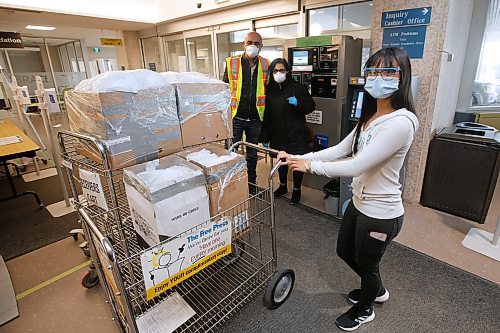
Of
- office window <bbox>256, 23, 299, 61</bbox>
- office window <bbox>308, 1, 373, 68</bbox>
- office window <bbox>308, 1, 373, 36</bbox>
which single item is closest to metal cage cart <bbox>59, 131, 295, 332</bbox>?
office window <bbox>308, 1, 373, 68</bbox>

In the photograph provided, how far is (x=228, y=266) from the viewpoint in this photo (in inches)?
78.6

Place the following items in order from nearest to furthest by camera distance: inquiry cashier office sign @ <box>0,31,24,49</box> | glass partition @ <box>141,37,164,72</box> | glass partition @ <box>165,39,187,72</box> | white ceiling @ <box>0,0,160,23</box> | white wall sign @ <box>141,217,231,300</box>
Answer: white wall sign @ <box>141,217,231,300</box>
white ceiling @ <box>0,0,160,23</box>
inquiry cashier office sign @ <box>0,31,24,49</box>
glass partition @ <box>165,39,187,72</box>
glass partition @ <box>141,37,164,72</box>

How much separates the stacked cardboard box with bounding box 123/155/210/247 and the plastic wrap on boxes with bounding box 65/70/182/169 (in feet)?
0.35

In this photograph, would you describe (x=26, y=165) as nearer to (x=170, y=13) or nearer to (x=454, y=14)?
(x=170, y=13)

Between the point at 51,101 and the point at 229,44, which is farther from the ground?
the point at 229,44

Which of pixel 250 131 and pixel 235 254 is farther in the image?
pixel 250 131

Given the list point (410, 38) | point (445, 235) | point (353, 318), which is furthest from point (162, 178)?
point (410, 38)

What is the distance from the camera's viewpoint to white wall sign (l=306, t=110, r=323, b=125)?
120 inches

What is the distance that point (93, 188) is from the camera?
4.52ft

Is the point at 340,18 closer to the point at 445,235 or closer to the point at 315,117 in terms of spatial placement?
the point at 315,117

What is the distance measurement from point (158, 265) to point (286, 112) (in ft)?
7.08

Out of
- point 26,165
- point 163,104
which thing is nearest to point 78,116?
point 163,104

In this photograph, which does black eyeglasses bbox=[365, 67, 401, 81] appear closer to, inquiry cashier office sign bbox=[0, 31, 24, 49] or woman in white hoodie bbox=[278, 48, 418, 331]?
woman in white hoodie bbox=[278, 48, 418, 331]

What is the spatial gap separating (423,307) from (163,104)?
6.43ft
